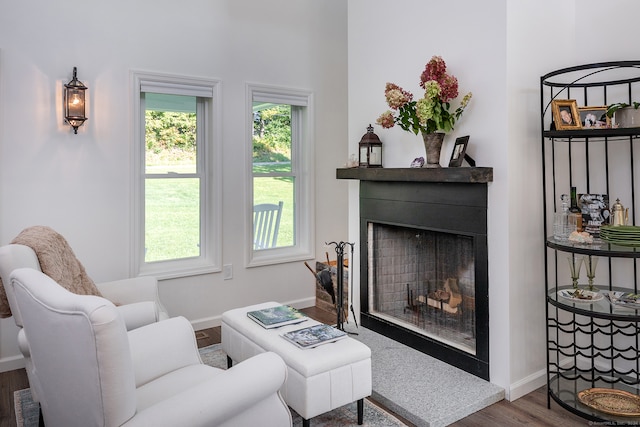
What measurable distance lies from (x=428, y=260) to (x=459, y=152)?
2.77ft

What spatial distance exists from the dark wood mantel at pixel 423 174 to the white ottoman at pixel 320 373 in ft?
3.50

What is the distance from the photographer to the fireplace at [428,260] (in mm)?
2666

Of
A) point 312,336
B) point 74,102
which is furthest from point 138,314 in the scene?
point 74,102

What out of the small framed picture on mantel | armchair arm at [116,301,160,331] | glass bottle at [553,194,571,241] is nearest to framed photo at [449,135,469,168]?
the small framed picture on mantel

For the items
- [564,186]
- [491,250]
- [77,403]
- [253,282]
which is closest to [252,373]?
[77,403]

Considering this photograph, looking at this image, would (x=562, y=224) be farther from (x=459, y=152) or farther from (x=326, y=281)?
(x=326, y=281)

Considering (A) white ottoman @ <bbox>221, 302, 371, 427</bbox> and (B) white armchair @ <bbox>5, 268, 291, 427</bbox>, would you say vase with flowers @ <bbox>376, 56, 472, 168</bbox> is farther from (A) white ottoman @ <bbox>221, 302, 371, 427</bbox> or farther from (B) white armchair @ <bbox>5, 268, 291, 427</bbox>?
(B) white armchair @ <bbox>5, 268, 291, 427</bbox>

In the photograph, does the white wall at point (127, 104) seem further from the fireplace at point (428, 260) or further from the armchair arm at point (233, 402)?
the armchair arm at point (233, 402)

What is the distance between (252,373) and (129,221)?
2.26m

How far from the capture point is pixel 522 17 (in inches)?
99.6

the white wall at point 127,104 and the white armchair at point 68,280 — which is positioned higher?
the white wall at point 127,104

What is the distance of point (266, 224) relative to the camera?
4.32 metres

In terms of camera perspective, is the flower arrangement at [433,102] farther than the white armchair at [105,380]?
Yes

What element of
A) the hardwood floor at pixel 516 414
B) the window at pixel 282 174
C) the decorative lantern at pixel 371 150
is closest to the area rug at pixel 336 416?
the hardwood floor at pixel 516 414
